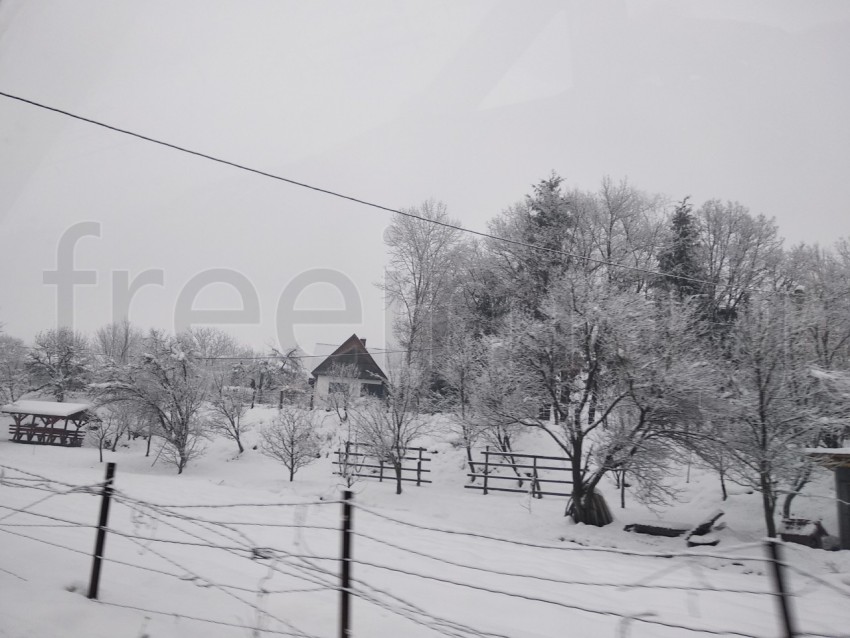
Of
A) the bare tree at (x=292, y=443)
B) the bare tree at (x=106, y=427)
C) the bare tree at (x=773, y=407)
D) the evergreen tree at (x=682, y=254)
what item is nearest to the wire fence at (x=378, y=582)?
the bare tree at (x=773, y=407)

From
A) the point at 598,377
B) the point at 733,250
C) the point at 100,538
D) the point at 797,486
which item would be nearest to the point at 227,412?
the point at 598,377

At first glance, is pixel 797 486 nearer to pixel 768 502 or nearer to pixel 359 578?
pixel 768 502

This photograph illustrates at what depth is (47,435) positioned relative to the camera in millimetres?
31031

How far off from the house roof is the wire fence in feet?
104

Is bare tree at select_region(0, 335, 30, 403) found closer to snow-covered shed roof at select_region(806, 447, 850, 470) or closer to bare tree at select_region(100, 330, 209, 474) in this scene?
bare tree at select_region(100, 330, 209, 474)

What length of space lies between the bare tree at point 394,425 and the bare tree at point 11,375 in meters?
40.4


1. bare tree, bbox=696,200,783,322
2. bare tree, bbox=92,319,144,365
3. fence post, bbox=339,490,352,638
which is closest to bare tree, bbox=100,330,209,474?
fence post, bbox=339,490,352,638

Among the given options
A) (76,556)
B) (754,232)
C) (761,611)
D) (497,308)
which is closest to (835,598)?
(761,611)

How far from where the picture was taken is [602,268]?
26.4 metres

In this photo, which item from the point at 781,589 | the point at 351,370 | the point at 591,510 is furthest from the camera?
the point at 351,370

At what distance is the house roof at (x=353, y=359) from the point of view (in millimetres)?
39969

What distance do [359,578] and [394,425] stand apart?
13.6 metres

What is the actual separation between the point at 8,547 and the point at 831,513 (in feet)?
55.7

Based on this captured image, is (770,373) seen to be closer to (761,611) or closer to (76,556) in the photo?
(761,611)
